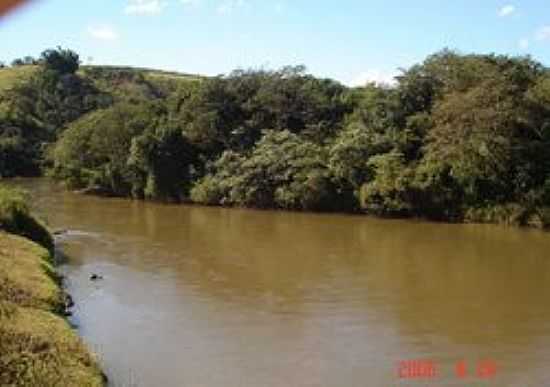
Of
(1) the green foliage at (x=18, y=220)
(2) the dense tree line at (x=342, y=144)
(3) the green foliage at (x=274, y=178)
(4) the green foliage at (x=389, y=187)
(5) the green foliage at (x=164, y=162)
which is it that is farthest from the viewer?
(5) the green foliage at (x=164, y=162)

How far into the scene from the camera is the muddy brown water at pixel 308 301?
14047 millimetres

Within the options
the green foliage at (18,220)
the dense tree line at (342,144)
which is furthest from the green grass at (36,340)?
the dense tree line at (342,144)

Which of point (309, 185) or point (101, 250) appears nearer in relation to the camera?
point (101, 250)

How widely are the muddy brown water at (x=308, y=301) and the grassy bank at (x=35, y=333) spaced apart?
1097mm

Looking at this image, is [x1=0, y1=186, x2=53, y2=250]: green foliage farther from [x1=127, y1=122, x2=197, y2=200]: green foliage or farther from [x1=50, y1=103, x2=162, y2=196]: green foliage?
[x1=50, y1=103, x2=162, y2=196]: green foliage

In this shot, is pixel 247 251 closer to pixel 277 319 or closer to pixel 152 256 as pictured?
pixel 152 256

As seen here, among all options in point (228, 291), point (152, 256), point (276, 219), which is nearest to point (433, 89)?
point (276, 219)

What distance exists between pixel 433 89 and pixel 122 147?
18948mm

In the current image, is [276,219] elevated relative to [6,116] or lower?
lower

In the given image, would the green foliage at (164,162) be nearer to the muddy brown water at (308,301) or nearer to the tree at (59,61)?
the muddy brown water at (308,301)

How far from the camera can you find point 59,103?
8069 centimetres

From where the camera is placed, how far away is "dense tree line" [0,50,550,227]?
34.2m
